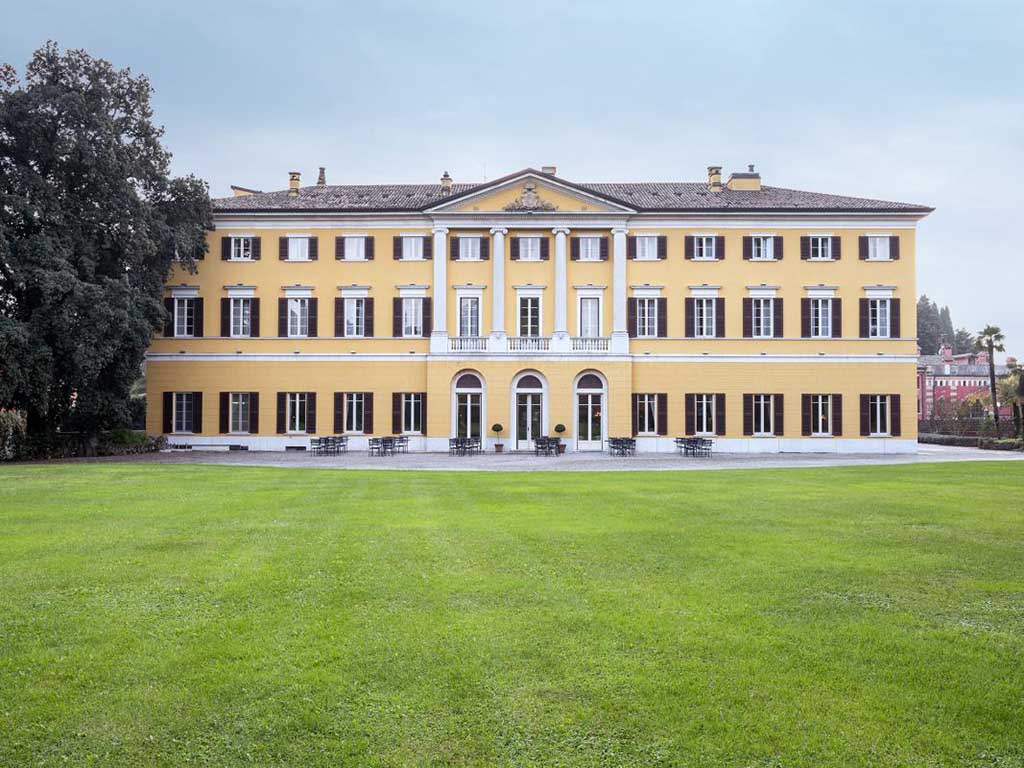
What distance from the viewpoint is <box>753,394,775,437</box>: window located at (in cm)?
3853

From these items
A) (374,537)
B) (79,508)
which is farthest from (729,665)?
(79,508)

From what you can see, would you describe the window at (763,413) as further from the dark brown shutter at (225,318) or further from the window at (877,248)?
the dark brown shutter at (225,318)

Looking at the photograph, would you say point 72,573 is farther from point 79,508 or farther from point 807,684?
point 807,684

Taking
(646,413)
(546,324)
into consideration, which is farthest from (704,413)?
(546,324)

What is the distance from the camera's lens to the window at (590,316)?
38969 mm

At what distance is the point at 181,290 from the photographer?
39156 mm

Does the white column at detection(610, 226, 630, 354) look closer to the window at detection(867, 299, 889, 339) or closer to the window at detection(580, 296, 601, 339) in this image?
the window at detection(580, 296, 601, 339)

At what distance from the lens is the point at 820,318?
3872 cm

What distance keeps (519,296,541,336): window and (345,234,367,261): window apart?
7.96m

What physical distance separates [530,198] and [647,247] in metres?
6.10

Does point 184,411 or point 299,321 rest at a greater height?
point 299,321

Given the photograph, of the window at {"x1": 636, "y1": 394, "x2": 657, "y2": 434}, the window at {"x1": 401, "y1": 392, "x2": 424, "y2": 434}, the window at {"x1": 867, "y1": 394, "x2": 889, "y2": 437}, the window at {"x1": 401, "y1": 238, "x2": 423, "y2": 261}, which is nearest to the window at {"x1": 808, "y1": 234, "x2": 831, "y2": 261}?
the window at {"x1": 867, "y1": 394, "x2": 889, "y2": 437}

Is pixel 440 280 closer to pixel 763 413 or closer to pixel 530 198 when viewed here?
pixel 530 198

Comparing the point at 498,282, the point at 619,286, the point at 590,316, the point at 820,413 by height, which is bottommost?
the point at 820,413
